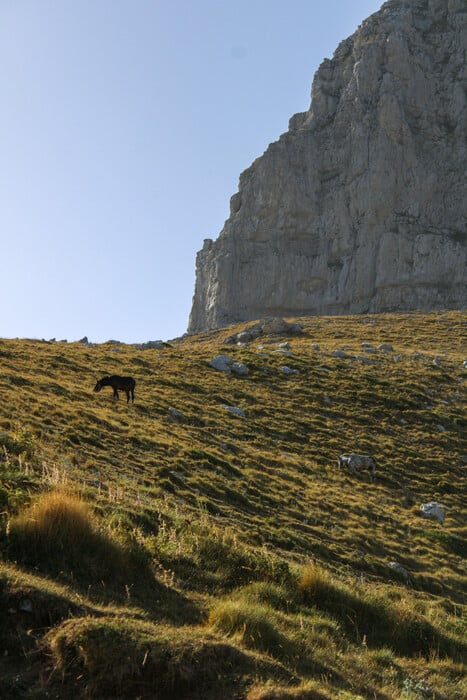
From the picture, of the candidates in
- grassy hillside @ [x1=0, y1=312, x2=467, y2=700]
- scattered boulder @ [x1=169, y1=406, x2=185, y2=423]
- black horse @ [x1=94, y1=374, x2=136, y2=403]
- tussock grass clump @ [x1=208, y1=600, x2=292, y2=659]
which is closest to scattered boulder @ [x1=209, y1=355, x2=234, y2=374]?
grassy hillside @ [x1=0, y1=312, x2=467, y2=700]

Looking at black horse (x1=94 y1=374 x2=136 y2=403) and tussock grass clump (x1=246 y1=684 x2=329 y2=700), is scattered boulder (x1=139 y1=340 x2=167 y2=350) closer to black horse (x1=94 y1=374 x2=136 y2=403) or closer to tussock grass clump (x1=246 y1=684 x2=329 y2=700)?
black horse (x1=94 y1=374 x2=136 y2=403)

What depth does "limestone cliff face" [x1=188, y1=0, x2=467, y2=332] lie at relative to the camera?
119 m

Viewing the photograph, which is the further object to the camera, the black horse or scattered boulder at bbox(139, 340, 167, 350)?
scattered boulder at bbox(139, 340, 167, 350)

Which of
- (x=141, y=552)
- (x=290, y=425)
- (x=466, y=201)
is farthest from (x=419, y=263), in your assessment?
(x=141, y=552)

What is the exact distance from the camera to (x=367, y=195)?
12456 centimetres

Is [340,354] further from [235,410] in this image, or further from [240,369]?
[235,410]

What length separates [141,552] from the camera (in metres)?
8.42

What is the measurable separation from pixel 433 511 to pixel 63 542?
19.6 meters

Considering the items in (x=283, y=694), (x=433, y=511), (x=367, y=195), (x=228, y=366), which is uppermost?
(x=367, y=195)

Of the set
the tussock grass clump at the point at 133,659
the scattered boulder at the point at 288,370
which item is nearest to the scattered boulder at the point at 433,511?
the scattered boulder at the point at 288,370

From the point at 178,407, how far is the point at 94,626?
1000 inches

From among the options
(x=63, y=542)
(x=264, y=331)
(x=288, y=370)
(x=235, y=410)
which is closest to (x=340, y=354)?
(x=288, y=370)

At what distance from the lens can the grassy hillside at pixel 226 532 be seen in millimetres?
6102

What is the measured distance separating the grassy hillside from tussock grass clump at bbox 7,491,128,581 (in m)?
0.02
